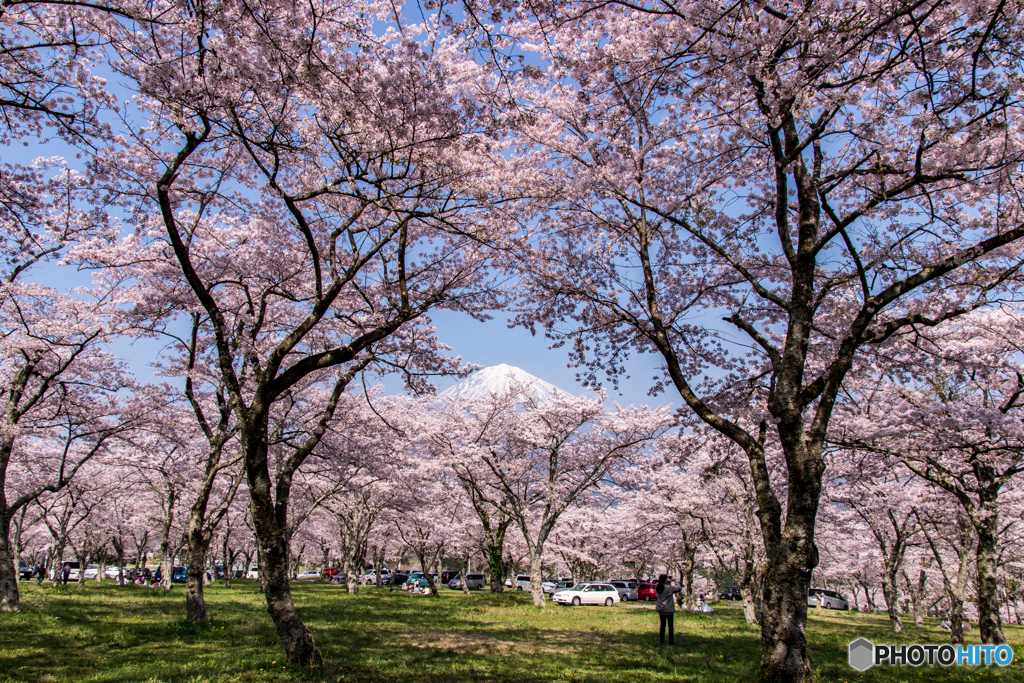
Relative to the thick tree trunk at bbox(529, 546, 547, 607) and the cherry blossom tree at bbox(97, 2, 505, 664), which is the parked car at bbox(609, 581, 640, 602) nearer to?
the thick tree trunk at bbox(529, 546, 547, 607)

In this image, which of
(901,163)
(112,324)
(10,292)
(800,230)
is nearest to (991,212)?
(901,163)

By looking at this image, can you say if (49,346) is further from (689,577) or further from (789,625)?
(689,577)

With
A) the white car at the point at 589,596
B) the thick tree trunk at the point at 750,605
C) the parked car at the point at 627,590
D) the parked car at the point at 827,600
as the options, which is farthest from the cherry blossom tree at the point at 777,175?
the parked car at the point at 827,600

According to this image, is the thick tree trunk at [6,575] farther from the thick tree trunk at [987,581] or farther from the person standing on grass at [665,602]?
the thick tree trunk at [987,581]

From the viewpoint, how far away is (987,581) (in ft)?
44.0

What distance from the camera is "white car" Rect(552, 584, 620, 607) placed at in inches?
1313

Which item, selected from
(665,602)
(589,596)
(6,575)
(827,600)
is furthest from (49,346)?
(827,600)

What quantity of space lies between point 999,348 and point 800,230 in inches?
460

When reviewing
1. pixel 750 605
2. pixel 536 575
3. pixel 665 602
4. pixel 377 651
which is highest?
pixel 377 651

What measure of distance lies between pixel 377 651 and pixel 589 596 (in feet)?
90.5

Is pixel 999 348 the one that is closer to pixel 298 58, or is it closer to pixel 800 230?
pixel 800 230

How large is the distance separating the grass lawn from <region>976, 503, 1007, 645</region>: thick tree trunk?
943 mm

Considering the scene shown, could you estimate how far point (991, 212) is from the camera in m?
9.81

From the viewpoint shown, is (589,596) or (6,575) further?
(589,596)
